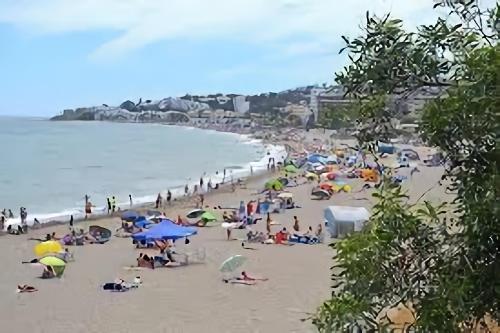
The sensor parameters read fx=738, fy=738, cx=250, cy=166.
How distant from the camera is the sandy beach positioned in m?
12.5

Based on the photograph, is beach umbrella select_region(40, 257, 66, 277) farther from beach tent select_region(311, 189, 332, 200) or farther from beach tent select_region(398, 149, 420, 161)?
beach tent select_region(398, 149, 420, 161)

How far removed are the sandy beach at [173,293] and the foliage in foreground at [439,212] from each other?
22.7 feet

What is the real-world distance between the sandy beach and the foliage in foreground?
22.7 feet

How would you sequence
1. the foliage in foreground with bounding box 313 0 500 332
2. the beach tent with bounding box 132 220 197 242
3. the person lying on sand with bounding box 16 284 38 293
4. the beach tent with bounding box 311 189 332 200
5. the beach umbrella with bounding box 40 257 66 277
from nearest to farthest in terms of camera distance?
the foliage in foreground with bounding box 313 0 500 332
the person lying on sand with bounding box 16 284 38 293
the beach umbrella with bounding box 40 257 66 277
the beach tent with bounding box 132 220 197 242
the beach tent with bounding box 311 189 332 200

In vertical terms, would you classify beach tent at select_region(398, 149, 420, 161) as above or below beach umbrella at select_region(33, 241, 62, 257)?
above

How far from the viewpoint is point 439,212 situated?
2.47 metres

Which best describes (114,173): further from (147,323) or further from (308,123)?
(308,123)

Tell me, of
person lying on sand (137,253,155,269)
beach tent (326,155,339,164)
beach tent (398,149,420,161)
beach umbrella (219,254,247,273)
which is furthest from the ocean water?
beach umbrella (219,254,247,273)

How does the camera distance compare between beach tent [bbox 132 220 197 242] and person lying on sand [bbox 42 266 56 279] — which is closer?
person lying on sand [bbox 42 266 56 279]

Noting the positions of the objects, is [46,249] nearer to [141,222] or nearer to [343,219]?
[141,222]

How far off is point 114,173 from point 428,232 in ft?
164

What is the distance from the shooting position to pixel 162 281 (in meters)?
15.5

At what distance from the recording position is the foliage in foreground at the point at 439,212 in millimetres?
2230

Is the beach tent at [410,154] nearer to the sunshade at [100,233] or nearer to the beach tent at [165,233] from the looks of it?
the sunshade at [100,233]
